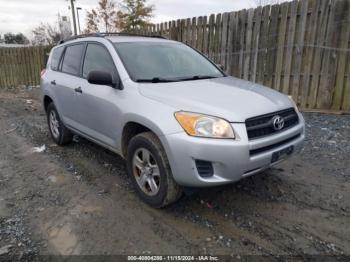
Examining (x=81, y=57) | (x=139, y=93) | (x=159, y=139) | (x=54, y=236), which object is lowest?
(x=54, y=236)

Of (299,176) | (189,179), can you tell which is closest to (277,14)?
(299,176)

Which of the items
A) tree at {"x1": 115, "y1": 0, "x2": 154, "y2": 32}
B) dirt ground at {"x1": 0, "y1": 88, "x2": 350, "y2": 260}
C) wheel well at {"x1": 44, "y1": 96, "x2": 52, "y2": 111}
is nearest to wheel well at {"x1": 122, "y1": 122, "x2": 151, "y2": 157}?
dirt ground at {"x1": 0, "y1": 88, "x2": 350, "y2": 260}

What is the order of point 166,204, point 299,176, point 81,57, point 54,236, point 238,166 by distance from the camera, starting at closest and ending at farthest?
point 238,166 < point 54,236 < point 166,204 < point 299,176 < point 81,57

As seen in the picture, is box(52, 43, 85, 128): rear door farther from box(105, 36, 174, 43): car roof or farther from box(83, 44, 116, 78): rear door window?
box(105, 36, 174, 43): car roof

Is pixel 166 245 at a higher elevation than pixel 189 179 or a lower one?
lower

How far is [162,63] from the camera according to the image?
146 inches

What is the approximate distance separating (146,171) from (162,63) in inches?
56.3

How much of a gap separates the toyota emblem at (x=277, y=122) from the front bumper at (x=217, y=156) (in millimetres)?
163

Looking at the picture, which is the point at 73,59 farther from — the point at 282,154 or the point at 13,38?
the point at 13,38

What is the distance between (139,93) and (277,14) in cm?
514

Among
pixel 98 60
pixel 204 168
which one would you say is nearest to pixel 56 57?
pixel 98 60

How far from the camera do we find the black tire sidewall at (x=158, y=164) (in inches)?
112

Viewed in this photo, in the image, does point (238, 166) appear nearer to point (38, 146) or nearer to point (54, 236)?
point (54, 236)

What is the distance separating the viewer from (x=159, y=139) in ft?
9.30
